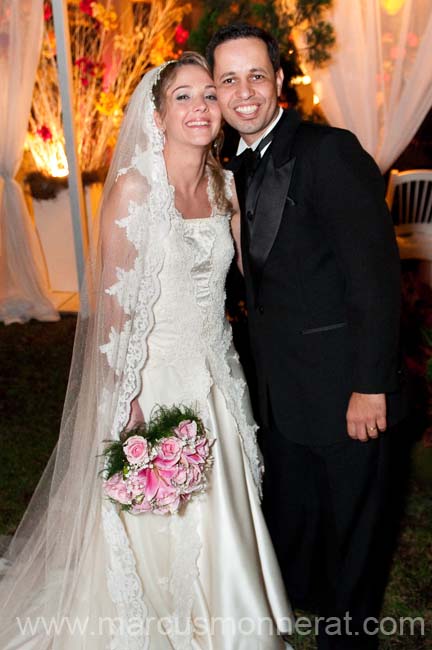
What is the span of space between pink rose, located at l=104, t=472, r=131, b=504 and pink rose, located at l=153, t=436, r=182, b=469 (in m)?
0.11

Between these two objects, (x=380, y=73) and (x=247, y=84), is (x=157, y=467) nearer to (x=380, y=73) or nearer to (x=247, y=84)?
(x=247, y=84)

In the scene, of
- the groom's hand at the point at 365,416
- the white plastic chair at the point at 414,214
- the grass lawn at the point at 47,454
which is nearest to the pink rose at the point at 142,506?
the groom's hand at the point at 365,416

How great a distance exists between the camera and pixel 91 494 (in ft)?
8.14

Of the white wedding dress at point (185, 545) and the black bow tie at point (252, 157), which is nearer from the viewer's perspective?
the black bow tie at point (252, 157)

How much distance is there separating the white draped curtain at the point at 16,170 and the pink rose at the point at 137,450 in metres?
3.98

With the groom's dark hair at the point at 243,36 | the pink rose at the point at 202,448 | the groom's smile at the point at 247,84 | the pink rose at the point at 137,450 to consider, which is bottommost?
the pink rose at the point at 202,448

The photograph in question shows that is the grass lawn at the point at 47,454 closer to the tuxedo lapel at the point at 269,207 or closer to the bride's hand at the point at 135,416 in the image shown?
the bride's hand at the point at 135,416

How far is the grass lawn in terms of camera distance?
2.90m

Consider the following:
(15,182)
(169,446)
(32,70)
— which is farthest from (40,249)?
(169,446)

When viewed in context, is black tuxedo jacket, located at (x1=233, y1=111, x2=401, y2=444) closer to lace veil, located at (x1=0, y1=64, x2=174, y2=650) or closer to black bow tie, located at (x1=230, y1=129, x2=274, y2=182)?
black bow tie, located at (x1=230, y1=129, x2=274, y2=182)

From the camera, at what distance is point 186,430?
2262 millimetres

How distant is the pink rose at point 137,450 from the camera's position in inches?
85.4

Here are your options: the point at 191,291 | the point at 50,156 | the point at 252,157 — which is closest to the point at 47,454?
the point at 191,291

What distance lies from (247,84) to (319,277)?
1.96 ft
